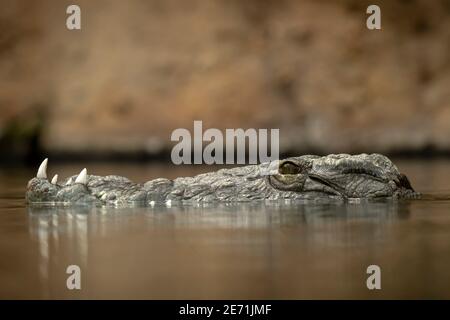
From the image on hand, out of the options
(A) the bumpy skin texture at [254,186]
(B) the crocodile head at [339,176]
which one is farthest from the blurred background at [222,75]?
(A) the bumpy skin texture at [254,186]

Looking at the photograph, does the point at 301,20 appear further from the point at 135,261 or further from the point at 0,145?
the point at 135,261

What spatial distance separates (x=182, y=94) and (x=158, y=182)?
12.3m

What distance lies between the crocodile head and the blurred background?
37.3 feet

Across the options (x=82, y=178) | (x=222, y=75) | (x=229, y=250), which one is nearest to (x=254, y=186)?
(x=82, y=178)

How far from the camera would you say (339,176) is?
828 centimetres

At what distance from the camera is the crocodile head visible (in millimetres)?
8195

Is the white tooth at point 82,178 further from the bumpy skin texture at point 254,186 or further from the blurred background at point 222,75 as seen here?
the blurred background at point 222,75

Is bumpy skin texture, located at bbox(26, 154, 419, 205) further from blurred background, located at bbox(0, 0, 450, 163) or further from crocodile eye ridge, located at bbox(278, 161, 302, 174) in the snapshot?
blurred background, located at bbox(0, 0, 450, 163)

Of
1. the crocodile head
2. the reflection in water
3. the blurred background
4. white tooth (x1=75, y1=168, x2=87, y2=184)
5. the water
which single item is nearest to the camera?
the water

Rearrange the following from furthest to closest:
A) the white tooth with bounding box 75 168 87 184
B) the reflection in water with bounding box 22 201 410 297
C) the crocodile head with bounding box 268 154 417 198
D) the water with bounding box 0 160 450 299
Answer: the crocodile head with bounding box 268 154 417 198
the white tooth with bounding box 75 168 87 184
the reflection in water with bounding box 22 201 410 297
the water with bounding box 0 160 450 299

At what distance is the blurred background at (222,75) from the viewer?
790 inches

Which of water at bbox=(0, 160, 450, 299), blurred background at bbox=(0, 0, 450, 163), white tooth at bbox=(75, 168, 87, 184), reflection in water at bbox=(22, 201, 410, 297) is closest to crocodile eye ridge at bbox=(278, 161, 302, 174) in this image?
reflection in water at bbox=(22, 201, 410, 297)

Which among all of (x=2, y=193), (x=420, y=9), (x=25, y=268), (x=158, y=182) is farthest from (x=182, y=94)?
(x=25, y=268)

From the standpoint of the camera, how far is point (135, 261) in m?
4.73
